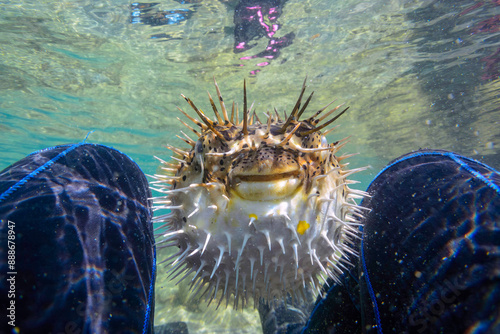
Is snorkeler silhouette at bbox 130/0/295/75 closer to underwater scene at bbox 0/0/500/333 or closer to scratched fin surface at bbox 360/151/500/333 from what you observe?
underwater scene at bbox 0/0/500/333

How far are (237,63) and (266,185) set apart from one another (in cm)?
1128

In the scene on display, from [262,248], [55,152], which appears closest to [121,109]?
[55,152]

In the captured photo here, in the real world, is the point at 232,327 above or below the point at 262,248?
below

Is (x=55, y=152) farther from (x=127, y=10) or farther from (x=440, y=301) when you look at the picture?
(x=127, y=10)

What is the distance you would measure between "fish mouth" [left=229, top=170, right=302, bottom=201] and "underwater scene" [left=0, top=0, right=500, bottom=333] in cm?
446

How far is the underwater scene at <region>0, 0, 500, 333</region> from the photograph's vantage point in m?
8.39

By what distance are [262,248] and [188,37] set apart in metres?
10.4

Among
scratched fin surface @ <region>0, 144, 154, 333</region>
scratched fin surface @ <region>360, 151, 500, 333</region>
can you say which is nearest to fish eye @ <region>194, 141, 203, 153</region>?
scratched fin surface @ <region>0, 144, 154, 333</region>

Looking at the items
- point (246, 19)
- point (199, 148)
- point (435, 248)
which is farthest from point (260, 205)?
point (246, 19)

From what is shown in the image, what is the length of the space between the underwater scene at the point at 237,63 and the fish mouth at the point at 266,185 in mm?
4455

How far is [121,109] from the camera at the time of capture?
14.9 meters

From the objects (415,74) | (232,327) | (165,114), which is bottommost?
(232,327)

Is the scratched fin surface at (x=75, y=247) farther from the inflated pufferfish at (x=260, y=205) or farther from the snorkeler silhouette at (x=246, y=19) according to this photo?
the snorkeler silhouette at (x=246, y=19)

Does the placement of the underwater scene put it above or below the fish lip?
above
